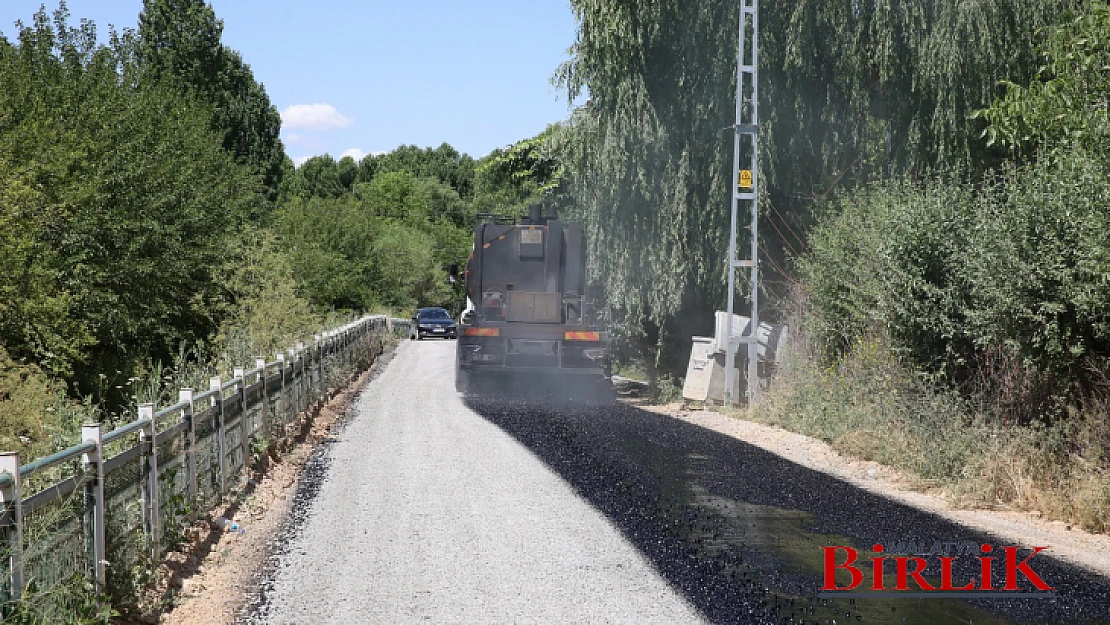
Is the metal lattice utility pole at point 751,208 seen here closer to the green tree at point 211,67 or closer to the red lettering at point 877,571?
the red lettering at point 877,571

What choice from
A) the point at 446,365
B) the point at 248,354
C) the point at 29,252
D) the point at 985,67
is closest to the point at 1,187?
the point at 29,252

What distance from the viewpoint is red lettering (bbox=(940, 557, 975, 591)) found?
24.6ft

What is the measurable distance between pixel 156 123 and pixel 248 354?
11416mm

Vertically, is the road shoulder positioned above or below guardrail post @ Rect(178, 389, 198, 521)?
below

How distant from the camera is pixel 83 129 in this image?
75.2ft

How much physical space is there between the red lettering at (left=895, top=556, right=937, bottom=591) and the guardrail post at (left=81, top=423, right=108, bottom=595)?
5.33m

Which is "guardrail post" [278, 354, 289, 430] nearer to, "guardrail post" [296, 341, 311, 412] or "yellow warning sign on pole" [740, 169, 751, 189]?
"guardrail post" [296, 341, 311, 412]

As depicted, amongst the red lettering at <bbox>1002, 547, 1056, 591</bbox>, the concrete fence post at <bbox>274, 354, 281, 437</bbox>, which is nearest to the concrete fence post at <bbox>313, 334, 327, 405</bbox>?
the concrete fence post at <bbox>274, 354, 281, 437</bbox>

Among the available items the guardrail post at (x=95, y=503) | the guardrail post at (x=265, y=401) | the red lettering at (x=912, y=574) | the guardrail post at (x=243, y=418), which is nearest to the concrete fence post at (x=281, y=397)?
the guardrail post at (x=265, y=401)

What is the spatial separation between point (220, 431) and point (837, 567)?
5888 mm

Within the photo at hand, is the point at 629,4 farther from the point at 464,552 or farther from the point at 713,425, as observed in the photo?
the point at 464,552

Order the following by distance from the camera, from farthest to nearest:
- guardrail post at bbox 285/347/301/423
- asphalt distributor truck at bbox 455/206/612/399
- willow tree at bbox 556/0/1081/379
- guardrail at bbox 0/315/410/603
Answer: asphalt distributor truck at bbox 455/206/612/399, willow tree at bbox 556/0/1081/379, guardrail post at bbox 285/347/301/423, guardrail at bbox 0/315/410/603

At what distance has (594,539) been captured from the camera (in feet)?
29.3

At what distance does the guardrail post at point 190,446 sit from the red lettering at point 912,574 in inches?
223
